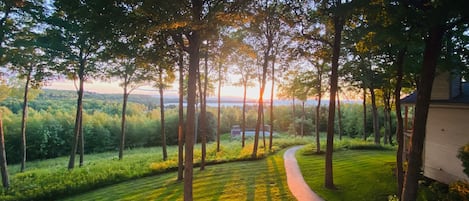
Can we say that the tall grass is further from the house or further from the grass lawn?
the house

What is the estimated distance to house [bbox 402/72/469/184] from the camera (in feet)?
24.2

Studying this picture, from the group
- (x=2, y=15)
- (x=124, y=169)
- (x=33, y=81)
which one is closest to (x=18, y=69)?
(x=33, y=81)

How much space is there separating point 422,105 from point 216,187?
20.4 ft

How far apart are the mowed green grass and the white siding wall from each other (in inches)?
186

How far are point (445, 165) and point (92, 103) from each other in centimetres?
2689

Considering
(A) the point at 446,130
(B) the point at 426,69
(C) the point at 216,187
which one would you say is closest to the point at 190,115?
(C) the point at 216,187

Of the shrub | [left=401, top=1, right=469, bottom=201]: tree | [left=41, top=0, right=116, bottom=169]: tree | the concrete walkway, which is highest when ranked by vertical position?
[left=41, top=0, right=116, bottom=169]: tree

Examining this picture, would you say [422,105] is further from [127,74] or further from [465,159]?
[127,74]

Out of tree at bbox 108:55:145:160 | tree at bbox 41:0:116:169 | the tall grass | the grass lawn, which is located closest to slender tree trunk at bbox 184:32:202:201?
the grass lawn

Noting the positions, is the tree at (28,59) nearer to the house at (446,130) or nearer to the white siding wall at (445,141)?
the house at (446,130)

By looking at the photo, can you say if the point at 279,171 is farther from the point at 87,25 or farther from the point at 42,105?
the point at 42,105

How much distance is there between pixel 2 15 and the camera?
905 centimetres

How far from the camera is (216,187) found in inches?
340

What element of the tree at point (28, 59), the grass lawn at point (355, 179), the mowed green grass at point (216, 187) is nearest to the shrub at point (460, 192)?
the grass lawn at point (355, 179)
